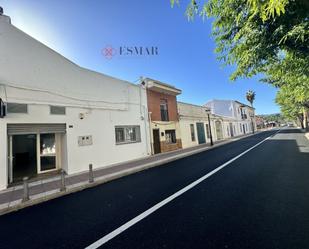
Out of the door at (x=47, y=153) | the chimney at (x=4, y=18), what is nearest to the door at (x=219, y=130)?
the door at (x=47, y=153)

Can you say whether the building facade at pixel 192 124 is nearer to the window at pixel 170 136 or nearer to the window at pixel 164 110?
the window at pixel 170 136

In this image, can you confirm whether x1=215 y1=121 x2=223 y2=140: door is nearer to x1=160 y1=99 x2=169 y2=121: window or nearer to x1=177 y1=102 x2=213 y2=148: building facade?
x1=177 y1=102 x2=213 y2=148: building facade

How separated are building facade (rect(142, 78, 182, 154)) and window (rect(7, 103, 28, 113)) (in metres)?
9.21

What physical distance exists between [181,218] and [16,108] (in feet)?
27.7

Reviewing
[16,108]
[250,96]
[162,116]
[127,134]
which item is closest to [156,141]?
[162,116]

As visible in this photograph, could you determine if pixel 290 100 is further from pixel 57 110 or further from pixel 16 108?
pixel 16 108

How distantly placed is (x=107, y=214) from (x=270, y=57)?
5906 millimetres

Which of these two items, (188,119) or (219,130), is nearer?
(188,119)

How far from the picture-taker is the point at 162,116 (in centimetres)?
1700

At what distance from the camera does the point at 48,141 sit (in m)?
9.23

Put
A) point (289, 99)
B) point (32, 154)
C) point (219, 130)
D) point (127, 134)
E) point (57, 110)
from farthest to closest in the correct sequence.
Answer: point (219, 130)
point (289, 99)
point (127, 134)
point (57, 110)
point (32, 154)

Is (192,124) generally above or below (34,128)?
above

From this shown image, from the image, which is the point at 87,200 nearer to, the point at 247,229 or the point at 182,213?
the point at 182,213

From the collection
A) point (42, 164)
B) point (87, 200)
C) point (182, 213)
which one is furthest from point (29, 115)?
point (182, 213)
